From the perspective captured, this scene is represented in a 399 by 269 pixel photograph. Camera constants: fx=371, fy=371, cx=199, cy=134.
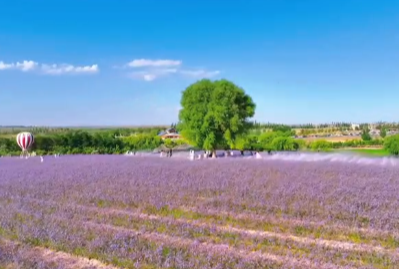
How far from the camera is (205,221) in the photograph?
6559mm

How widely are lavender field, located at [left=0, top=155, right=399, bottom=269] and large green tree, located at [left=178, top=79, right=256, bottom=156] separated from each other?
17.3m

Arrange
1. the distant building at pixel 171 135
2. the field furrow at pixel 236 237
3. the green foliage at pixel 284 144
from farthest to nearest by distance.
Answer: the distant building at pixel 171 135 < the green foliage at pixel 284 144 < the field furrow at pixel 236 237

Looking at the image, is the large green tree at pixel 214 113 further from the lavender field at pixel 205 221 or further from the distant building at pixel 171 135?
the distant building at pixel 171 135

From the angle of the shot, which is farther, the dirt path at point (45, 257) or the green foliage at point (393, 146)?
the green foliage at point (393, 146)

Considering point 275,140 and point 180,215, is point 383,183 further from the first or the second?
point 275,140

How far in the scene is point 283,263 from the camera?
423 cm

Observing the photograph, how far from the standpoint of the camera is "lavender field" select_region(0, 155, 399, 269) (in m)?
4.46

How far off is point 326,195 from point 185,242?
13.3 ft

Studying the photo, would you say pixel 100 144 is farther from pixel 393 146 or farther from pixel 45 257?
pixel 45 257

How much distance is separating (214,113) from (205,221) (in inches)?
862

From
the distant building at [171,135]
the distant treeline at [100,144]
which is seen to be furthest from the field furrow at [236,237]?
the distant building at [171,135]

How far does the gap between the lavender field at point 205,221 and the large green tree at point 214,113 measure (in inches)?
683

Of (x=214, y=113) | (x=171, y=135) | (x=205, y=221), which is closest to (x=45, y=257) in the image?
(x=205, y=221)

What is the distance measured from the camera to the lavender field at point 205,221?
4.46 metres
